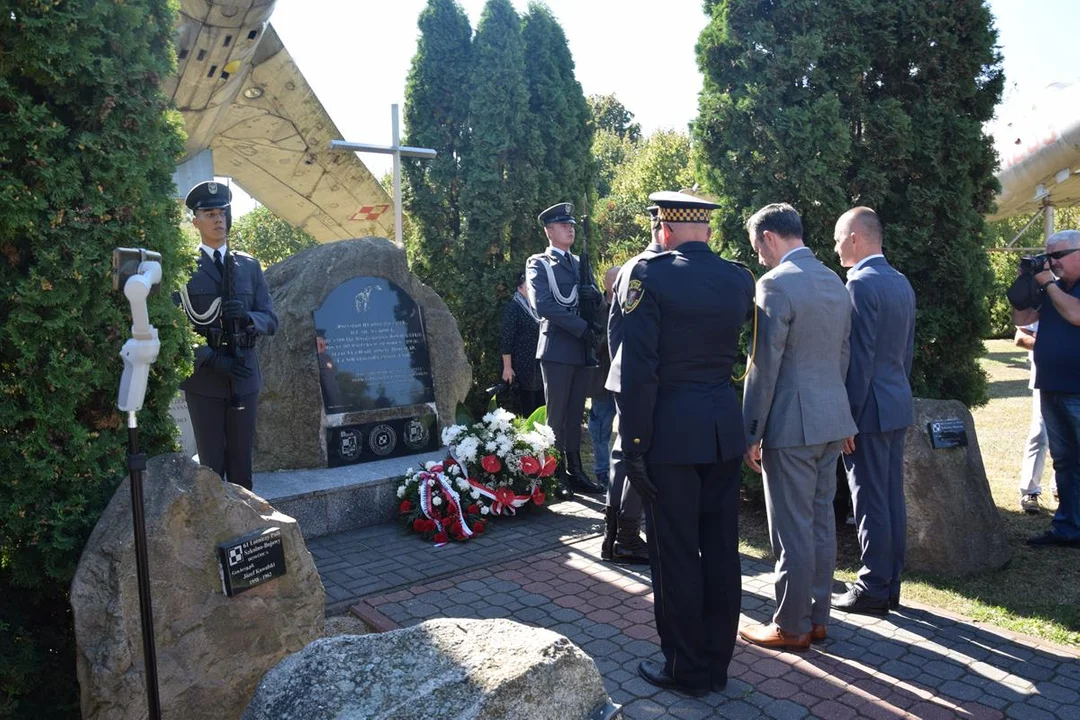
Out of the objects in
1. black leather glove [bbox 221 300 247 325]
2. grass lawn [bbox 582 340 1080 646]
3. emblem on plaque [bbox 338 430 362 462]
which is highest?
black leather glove [bbox 221 300 247 325]

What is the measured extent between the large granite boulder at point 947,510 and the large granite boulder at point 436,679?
3324 mm

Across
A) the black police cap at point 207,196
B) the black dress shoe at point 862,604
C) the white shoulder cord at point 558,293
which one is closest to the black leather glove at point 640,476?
the black dress shoe at point 862,604

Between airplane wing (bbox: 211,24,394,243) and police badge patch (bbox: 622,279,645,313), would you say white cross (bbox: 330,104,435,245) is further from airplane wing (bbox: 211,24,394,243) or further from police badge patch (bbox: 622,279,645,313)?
police badge patch (bbox: 622,279,645,313)

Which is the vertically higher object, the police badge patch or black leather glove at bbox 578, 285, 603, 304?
black leather glove at bbox 578, 285, 603, 304

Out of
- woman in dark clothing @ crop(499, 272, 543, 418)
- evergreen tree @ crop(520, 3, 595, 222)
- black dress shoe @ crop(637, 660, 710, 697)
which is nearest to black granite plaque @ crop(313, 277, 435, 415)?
woman in dark clothing @ crop(499, 272, 543, 418)

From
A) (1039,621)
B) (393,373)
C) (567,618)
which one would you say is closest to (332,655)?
(567,618)

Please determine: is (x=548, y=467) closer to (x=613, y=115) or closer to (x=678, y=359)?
(x=678, y=359)

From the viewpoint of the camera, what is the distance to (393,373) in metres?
6.68

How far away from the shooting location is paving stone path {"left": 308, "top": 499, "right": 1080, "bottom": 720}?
11.0 feet

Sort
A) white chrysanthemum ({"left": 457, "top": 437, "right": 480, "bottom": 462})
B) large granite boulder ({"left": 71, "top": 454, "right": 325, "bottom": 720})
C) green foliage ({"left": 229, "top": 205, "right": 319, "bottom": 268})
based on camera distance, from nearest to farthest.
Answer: large granite boulder ({"left": 71, "top": 454, "right": 325, "bottom": 720})
white chrysanthemum ({"left": 457, "top": 437, "right": 480, "bottom": 462})
green foliage ({"left": 229, "top": 205, "right": 319, "bottom": 268})

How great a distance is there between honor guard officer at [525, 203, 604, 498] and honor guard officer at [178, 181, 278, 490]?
2192 millimetres

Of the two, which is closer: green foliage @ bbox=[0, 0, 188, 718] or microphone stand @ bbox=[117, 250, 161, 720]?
microphone stand @ bbox=[117, 250, 161, 720]

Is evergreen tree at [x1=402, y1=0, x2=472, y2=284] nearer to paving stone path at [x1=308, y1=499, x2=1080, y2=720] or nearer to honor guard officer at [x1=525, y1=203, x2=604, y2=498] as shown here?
honor guard officer at [x1=525, y1=203, x2=604, y2=498]

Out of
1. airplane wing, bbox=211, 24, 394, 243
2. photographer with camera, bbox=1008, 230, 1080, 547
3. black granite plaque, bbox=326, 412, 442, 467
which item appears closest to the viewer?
photographer with camera, bbox=1008, 230, 1080, 547
